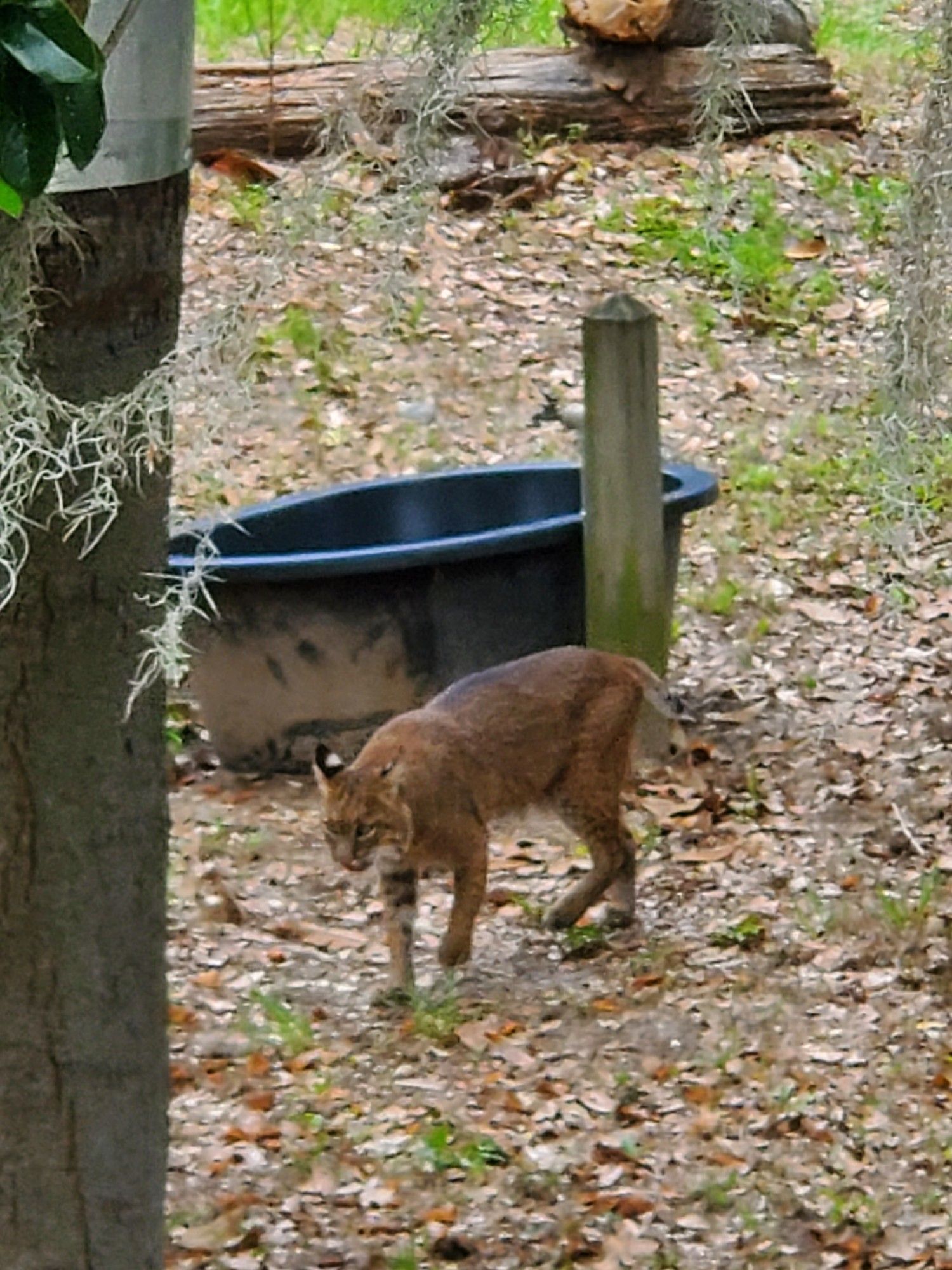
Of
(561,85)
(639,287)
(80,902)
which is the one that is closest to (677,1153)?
(80,902)

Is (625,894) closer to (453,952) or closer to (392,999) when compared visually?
(453,952)

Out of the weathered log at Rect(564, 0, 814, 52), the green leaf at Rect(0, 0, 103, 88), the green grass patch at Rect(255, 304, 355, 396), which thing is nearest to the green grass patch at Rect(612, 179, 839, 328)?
the weathered log at Rect(564, 0, 814, 52)

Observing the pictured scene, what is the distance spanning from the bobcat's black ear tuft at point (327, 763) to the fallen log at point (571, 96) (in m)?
4.77

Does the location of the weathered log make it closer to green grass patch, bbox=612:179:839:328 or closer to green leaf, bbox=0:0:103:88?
green grass patch, bbox=612:179:839:328

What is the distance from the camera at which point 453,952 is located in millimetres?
5242

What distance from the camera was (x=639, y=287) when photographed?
964 centimetres

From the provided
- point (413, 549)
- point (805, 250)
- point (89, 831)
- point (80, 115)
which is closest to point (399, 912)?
point (413, 549)

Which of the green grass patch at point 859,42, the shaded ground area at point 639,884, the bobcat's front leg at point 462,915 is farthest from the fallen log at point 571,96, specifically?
the bobcat's front leg at point 462,915

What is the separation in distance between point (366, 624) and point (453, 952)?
4.12 feet

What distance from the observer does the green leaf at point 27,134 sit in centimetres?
202

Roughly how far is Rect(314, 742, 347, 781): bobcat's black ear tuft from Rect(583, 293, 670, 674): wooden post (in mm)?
1369

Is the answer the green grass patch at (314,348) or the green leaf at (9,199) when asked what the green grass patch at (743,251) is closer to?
the green grass patch at (314,348)

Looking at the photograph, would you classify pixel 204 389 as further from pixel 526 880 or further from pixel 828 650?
pixel 828 650

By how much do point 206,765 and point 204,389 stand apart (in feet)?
13.0
